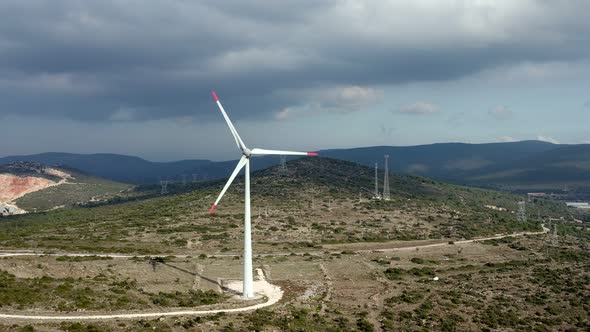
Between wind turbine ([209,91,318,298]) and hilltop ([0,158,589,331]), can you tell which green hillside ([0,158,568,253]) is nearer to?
hilltop ([0,158,589,331])

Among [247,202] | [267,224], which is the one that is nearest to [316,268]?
[247,202]

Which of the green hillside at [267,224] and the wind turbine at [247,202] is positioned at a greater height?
the wind turbine at [247,202]

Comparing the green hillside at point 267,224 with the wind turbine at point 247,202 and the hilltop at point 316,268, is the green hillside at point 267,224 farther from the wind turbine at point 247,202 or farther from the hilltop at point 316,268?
the wind turbine at point 247,202

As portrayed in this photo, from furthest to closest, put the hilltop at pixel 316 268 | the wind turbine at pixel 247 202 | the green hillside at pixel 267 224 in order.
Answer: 1. the green hillside at pixel 267 224
2. the wind turbine at pixel 247 202
3. the hilltop at pixel 316 268

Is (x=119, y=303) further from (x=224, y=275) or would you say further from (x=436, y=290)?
(x=436, y=290)

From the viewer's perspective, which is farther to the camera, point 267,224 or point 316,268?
point 267,224

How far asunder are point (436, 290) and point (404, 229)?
6284cm

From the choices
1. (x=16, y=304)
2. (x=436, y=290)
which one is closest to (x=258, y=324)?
(x=16, y=304)

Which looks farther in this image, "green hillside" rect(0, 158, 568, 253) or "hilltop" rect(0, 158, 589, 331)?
"green hillside" rect(0, 158, 568, 253)

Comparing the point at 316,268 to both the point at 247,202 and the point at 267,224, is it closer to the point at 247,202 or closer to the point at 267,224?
the point at 247,202

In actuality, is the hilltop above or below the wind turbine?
below

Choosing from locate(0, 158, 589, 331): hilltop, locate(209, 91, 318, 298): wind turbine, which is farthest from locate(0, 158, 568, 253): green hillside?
locate(209, 91, 318, 298): wind turbine

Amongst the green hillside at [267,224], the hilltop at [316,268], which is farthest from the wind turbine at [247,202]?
the green hillside at [267,224]

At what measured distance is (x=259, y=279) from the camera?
84.5 m
